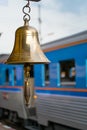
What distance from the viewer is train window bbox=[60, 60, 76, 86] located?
911 centimetres

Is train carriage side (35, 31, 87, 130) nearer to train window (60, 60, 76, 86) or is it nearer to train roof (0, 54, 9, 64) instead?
train window (60, 60, 76, 86)

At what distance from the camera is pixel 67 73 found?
9414 mm

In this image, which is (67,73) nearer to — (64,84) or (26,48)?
(64,84)

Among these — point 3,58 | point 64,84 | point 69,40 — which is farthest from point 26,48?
point 3,58

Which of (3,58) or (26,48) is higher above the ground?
(3,58)

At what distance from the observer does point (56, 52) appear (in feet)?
32.3

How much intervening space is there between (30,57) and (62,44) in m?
6.18

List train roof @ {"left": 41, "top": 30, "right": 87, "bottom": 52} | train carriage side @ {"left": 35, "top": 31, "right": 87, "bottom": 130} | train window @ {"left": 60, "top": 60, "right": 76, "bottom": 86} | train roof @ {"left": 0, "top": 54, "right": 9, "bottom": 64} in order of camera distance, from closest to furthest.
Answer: train carriage side @ {"left": 35, "top": 31, "right": 87, "bottom": 130} → train roof @ {"left": 41, "top": 30, "right": 87, "bottom": 52} → train window @ {"left": 60, "top": 60, "right": 76, "bottom": 86} → train roof @ {"left": 0, "top": 54, "right": 9, "bottom": 64}

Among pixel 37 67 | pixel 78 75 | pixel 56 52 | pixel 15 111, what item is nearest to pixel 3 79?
pixel 15 111

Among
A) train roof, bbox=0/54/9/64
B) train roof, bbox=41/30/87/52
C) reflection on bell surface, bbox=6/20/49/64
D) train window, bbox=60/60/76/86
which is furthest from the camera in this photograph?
train roof, bbox=0/54/9/64

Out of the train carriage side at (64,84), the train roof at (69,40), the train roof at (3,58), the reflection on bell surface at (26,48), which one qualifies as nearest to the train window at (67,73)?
the train carriage side at (64,84)

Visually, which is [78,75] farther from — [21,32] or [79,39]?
[21,32]

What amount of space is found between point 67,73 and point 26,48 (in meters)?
6.06

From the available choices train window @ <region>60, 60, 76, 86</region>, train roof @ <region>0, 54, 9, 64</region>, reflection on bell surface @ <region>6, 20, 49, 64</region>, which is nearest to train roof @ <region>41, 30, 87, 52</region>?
train window @ <region>60, 60, 76, 86</region>
